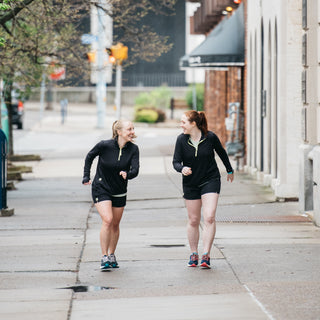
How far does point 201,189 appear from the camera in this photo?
9.71 metres

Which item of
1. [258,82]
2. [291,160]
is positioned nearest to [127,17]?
[258,82]

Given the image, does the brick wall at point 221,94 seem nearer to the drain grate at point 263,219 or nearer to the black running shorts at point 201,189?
the drain grate at point 263,219

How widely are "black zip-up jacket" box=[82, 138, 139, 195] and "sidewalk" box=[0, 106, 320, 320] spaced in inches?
33.4

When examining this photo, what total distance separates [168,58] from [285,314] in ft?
186

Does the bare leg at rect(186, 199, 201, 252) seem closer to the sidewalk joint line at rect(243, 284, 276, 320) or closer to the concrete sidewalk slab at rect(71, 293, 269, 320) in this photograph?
the sidewalk joint line at rect(243, 284, 276, 320)

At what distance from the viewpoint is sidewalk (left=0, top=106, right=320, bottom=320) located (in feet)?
25.3

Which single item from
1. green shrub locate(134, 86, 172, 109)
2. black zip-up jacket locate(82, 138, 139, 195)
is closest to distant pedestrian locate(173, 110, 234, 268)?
black zip-up jacket locate(82, 138, 139, 195)

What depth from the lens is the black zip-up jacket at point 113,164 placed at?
962 centimetres

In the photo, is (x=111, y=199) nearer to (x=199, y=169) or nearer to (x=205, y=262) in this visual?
(x=199, y=169)

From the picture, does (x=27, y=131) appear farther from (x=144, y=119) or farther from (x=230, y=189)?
(x=230, y=189)

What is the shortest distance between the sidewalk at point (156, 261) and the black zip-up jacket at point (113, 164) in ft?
2.79

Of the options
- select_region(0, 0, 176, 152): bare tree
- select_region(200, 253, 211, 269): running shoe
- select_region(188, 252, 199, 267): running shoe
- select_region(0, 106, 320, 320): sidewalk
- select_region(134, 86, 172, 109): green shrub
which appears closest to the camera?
select_region(0, 106, 320, 320): sidewalk

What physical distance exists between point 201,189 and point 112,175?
0.92 meters

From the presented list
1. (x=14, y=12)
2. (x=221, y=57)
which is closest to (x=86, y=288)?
(x=14, y=12)
